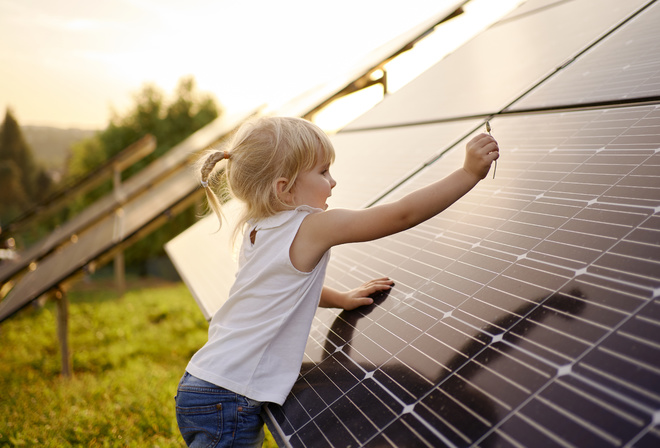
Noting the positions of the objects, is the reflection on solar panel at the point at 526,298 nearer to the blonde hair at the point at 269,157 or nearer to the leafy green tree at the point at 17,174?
the blonde hair at the point at 269,157

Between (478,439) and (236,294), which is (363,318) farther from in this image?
(478,439)

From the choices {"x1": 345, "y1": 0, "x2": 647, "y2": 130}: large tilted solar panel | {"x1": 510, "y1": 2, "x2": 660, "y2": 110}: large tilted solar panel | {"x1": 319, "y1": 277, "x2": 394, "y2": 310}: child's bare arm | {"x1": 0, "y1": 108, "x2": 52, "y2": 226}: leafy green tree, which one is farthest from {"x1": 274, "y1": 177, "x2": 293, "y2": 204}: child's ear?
{"x1": 0, "y1": 108, "x2": 52, "y2": 226}: leafy green tree

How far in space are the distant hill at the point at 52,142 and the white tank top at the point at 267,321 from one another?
38.5 meters

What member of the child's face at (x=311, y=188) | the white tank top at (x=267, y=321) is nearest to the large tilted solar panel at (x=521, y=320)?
the white tank top at (x=267, y=321)

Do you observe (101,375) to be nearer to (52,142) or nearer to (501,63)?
(501,63)

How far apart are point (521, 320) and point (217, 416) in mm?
1304

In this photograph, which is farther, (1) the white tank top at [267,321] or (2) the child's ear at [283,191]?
(2) the child's ear at [283,191]

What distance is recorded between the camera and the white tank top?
6.52 feet

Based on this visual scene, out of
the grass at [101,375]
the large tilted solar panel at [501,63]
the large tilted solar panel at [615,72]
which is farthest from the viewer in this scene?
the grass at [101,375]

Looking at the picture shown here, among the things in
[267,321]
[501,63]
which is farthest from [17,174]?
[267,321]

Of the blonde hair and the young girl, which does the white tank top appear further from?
the blonde hair

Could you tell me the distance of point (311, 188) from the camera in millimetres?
2123

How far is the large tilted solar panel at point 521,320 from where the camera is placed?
1122mm

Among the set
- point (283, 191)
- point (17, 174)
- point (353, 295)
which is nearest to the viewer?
point (283, 191)
